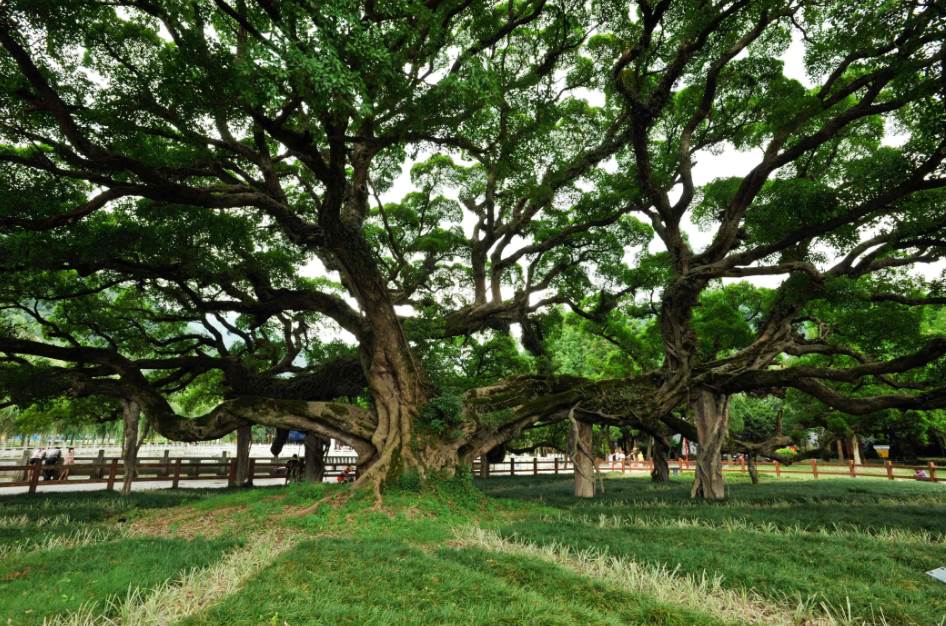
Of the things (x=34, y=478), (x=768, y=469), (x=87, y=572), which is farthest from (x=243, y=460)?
(x=768, y=469)

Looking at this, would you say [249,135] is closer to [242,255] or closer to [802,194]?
[242,255]

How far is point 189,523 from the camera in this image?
31.2 ft

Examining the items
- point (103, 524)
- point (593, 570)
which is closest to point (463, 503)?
point (593, 570)

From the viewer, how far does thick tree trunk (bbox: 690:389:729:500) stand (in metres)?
13.2

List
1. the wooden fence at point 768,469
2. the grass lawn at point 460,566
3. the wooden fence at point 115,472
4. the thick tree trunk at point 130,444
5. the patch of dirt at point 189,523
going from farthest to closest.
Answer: the wooden fence at point 768,469, the wooden fence at point 115,472, the thick tree trunk at point 130,444, the patch of dirt at point 189,523, the grass lawn at point 460,566

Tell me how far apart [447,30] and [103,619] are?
11238 millimetres

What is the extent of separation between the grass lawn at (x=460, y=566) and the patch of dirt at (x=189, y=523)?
0.18 feet

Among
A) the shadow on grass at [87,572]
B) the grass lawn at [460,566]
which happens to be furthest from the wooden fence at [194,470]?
the shadow on grass at [87,572]

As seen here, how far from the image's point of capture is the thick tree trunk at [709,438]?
43.4 ft

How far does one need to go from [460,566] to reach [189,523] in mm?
7091

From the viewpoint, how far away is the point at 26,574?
205 inches

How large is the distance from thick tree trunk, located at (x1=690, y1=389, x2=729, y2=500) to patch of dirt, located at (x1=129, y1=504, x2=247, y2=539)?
12290 millimetres

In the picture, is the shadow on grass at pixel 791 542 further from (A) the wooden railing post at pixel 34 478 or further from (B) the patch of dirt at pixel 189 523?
(A) the wooden railing post at pixel 34 478

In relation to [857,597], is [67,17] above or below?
above
